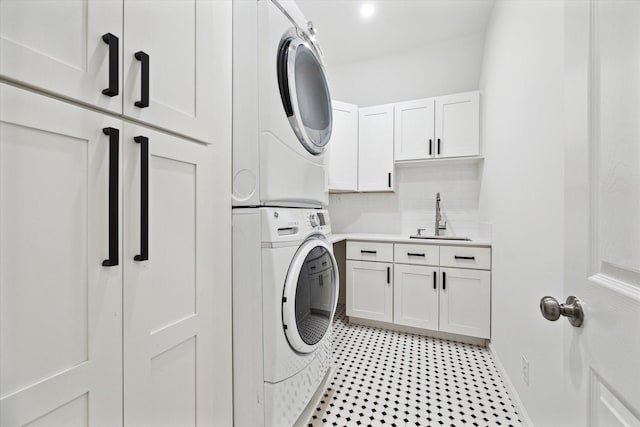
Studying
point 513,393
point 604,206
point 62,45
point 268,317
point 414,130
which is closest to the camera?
point 604,206

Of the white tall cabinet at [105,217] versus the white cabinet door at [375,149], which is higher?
the white cabinet door at [375,149]

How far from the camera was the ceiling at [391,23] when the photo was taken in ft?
7.31

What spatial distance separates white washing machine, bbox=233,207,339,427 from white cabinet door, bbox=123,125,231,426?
5cm

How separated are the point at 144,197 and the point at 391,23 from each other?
267 cm

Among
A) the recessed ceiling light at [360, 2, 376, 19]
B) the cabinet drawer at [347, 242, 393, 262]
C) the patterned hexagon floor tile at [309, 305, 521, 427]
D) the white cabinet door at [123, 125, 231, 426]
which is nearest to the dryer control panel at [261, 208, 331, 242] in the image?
the white cabinet door at [123, 125, 231, 426]

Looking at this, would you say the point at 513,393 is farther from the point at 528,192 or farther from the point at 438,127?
the point at 438,127

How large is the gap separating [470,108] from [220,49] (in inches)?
89.0

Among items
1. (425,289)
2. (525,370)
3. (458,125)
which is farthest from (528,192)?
(458,125)

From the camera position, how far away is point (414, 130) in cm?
263

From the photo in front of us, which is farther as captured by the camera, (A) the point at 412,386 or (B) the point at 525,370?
(A) the point at 412,386

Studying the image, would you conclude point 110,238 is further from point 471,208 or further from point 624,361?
point 471,208

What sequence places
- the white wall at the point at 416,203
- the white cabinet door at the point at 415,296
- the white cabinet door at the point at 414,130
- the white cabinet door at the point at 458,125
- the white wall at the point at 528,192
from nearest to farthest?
the white wall at the point at 528,192
the white cabinet door at the point at 415,296
the white cabinet door at the point at 458,125
the white cabinet door at the point at 414,130
the white wall at the point at 416,203

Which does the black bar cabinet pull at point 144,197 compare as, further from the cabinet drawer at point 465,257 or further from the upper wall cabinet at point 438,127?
the upper wall cabinet at point 438,127

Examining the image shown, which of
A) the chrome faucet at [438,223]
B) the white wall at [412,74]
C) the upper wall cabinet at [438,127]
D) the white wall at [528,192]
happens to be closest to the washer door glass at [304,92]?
the white wall at [528,192]
